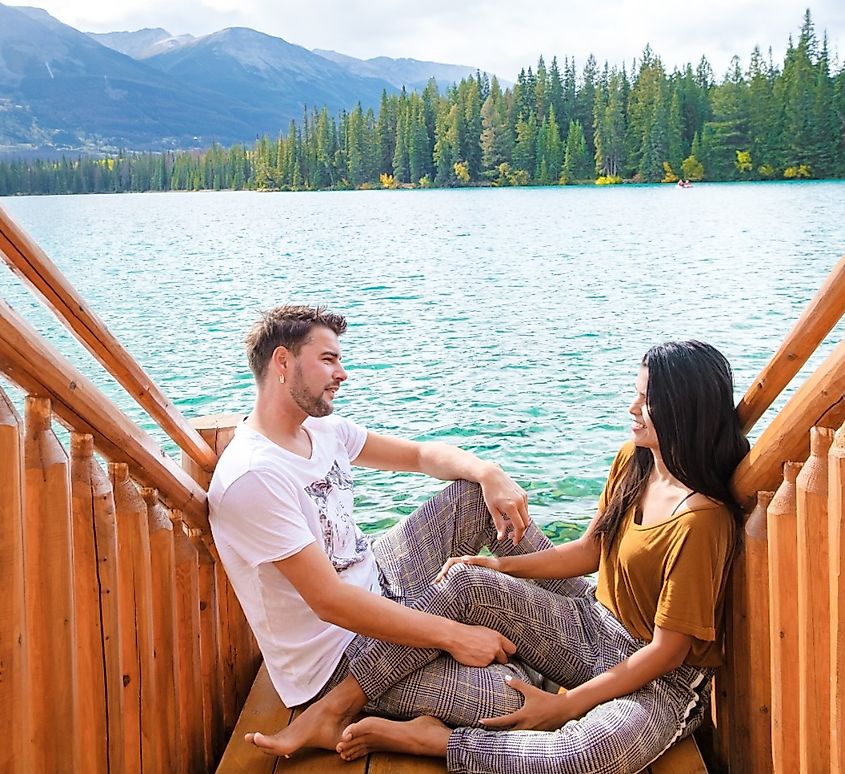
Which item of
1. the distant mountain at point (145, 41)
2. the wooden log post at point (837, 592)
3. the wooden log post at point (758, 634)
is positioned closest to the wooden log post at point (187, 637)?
the wooden log post at point (758, 634)

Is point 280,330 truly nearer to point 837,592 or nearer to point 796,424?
point 796,424

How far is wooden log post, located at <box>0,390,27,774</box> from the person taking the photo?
123cm

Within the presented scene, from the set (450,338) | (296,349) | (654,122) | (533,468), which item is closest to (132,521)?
(296,349)

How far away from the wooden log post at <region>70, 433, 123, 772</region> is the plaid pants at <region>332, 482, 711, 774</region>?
640 mm

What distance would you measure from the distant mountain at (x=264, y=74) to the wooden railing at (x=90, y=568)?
11620 cm

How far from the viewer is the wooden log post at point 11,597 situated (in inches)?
48.4

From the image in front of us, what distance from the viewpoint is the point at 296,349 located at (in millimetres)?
2199

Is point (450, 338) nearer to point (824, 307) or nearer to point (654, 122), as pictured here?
point (824, 307)

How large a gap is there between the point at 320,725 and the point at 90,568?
70 cm

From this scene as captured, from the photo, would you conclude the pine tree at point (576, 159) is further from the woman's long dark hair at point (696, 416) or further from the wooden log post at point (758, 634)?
the wooden log post at point (758, 634)

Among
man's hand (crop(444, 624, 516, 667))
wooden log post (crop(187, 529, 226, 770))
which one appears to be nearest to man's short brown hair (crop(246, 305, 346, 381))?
wooden log post (crop(187, 529, 226, 770))

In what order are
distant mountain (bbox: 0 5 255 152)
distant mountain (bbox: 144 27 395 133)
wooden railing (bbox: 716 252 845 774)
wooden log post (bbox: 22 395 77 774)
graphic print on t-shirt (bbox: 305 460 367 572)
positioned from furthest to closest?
1. distant mountain (bbox: 144 27 395 133)
2. distant mountain (bbox: 0 5 255 152)
3. graphic print on t-shirt (bbox: 305 460 367 572)
4. wooden railing (bbox: 716 252 845 774)
5. wooden log post (bbox: 22 395 77 774)

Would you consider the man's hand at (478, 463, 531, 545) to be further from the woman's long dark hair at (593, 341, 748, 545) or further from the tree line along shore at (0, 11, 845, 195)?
the tree line along shore at (0, 11, 845, 195)

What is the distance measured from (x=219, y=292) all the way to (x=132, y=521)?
20699mm
